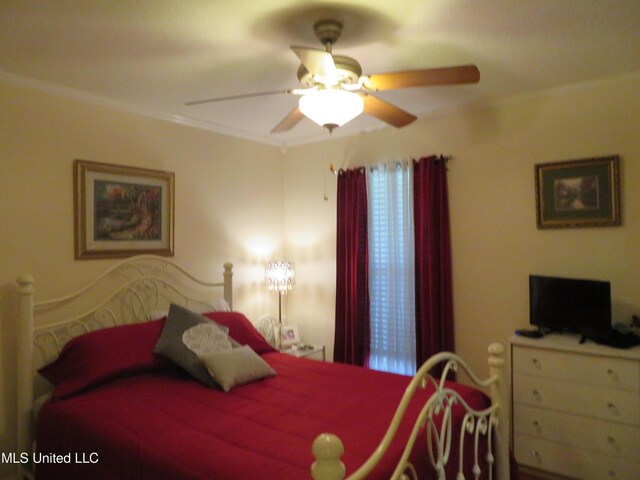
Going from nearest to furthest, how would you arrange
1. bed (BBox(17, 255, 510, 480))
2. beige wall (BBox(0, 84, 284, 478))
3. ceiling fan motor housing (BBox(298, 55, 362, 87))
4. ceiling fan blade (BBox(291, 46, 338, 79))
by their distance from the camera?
bed (BBox(17, 255, 510, 480)), ceiling fan blade (BBox(291, 46, 338, 79)), ceiling fan motor housing (BBox(298, 55, 362, 87)), beige wall (BBox(0, 84, 284, 478))

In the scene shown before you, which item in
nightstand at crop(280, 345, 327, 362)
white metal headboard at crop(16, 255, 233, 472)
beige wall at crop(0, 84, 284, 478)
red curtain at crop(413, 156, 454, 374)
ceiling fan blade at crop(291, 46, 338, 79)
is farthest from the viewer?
nightstand at crop(280, 345, 327, 362)

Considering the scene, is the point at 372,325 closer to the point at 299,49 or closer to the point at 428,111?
the point at 428,111

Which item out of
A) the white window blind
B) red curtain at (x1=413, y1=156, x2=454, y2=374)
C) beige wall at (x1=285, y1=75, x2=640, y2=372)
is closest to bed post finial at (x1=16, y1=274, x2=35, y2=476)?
the white window blind

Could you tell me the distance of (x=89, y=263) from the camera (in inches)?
116

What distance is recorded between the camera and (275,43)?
7.43 ft

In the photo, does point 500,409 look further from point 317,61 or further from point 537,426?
point 317,61

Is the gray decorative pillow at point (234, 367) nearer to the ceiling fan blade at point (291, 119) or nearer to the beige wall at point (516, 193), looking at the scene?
the ceiling fan blade at point (291, 119)

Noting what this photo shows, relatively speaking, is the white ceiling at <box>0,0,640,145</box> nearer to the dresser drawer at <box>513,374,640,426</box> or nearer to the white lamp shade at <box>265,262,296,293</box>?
the white lamp shade at <box>265,262,296,293</box>

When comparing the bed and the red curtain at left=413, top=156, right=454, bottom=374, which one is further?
the red curtain at left=413, top=156, right=454, bottom=374

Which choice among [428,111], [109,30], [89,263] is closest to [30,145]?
[89,263]

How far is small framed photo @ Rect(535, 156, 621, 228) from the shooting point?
280 centimetres

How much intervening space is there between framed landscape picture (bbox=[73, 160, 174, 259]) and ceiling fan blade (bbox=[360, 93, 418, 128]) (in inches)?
70.0

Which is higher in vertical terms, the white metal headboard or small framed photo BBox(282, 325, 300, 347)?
the white metal headboard

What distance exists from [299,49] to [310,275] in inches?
109
